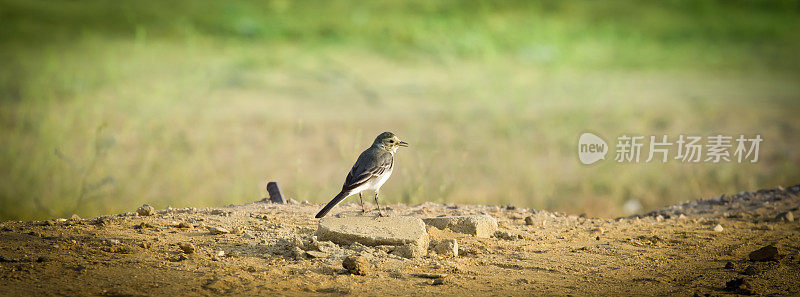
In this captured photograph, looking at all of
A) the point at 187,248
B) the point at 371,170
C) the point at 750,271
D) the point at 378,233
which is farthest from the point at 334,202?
the point at 750,271

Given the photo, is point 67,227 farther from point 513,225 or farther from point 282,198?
point 513,225

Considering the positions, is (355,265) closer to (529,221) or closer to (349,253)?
(349,253)

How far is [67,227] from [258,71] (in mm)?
14642

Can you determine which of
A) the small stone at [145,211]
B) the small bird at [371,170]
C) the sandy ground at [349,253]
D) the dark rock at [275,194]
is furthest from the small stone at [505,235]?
the small stone at [145,211]

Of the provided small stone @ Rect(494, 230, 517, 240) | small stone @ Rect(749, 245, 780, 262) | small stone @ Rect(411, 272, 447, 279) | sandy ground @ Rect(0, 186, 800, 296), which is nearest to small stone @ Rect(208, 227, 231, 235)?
sandy ground @ Rect(0, 186, 800, 296)

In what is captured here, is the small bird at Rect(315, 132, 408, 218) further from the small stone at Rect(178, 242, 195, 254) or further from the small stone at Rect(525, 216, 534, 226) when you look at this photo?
the small stone at Rect(525, 216, 534, 226)

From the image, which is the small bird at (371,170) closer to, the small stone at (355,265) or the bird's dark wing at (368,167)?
the bird's dark wing at (368,167)

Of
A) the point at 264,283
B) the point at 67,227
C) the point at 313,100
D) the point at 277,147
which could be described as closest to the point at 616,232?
the point at 264,283

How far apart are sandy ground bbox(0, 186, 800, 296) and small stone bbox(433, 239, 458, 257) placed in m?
0.08

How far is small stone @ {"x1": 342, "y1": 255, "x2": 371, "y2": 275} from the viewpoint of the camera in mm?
5555

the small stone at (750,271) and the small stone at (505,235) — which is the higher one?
the small stone at (505,235)

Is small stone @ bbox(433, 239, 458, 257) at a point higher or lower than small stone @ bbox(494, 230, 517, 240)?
→ lower

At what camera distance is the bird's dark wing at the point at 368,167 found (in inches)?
262

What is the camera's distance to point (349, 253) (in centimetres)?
602
